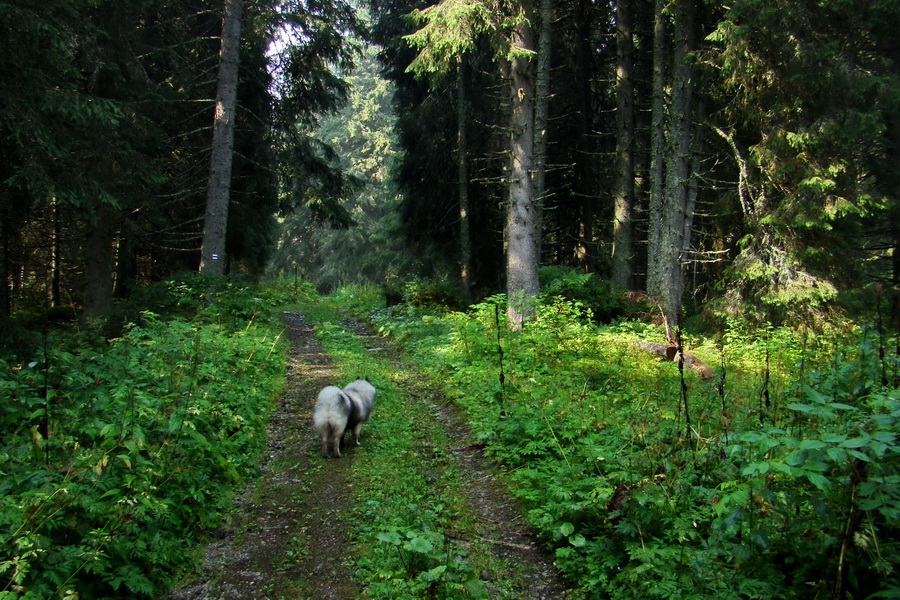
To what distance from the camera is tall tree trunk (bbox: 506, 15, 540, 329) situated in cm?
1102

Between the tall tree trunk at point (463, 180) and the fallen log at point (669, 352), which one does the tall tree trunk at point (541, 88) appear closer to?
the fallen log at point (669, 352)

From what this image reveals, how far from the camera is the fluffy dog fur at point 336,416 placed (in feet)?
18.7

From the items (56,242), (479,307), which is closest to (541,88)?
(479,307)

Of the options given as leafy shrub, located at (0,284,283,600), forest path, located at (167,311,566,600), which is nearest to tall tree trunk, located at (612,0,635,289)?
forest path, located at (167,311,566,600)

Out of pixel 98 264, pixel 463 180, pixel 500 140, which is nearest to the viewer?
pixel 98 264

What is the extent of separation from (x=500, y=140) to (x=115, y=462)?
16337 millimetres

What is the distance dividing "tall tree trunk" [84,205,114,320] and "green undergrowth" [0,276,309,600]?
7.09 meters

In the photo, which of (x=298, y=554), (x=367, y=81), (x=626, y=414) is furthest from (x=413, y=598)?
(x=367, y=81)

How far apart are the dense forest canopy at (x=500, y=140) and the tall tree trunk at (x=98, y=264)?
5 cm

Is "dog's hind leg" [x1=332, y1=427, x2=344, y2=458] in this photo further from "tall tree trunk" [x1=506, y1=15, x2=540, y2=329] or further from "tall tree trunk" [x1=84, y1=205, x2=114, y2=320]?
"tall tree trunk" [x1=84, y1=205, x2=114, y2=320]

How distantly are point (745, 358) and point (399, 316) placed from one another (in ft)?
28.5

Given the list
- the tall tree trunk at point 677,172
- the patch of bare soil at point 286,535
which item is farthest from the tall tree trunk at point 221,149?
the tall tree trunk at point 677,172

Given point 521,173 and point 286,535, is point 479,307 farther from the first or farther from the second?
point 286,535

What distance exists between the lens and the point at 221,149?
43.5ft
